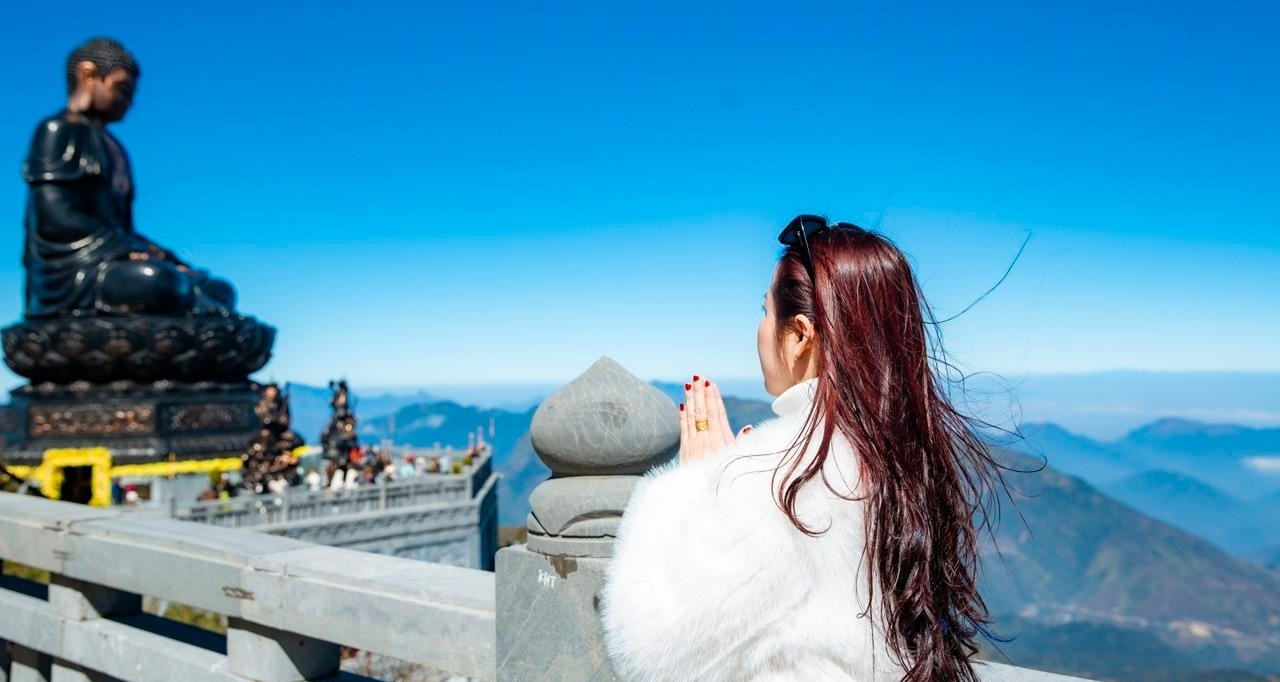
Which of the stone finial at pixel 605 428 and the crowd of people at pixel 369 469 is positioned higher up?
the stone finial at pixel 605 428

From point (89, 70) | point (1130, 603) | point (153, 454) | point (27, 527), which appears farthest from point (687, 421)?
point (1130, 603)

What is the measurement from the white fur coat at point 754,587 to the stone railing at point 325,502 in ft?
38.9

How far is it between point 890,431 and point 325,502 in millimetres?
13062

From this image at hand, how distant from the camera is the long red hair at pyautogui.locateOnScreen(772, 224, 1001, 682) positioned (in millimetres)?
1646

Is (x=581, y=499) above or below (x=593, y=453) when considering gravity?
below

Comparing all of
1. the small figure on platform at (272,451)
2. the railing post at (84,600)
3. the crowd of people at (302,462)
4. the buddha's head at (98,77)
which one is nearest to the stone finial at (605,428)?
the railing post at (84,600)

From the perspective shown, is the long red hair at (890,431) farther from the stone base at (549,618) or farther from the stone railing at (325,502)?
the stone railing at (325,502)

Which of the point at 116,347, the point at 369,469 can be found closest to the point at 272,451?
the point at 369,469

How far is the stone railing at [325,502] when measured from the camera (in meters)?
12.3

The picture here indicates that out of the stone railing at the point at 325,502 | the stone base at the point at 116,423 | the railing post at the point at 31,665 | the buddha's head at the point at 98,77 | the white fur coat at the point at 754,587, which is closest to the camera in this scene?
the white fur coat at the point at 754,587

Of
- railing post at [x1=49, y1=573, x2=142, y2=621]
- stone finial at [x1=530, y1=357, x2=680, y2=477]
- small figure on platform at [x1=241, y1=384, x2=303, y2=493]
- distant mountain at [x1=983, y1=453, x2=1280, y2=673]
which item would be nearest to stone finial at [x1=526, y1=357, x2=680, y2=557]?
stone finial at [x1=530, y1=357, x2=680, y2=477]

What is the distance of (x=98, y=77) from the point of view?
1609cm

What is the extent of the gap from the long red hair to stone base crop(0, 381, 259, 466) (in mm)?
15755

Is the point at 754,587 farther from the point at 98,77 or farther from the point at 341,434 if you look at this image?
the point at 98,77
